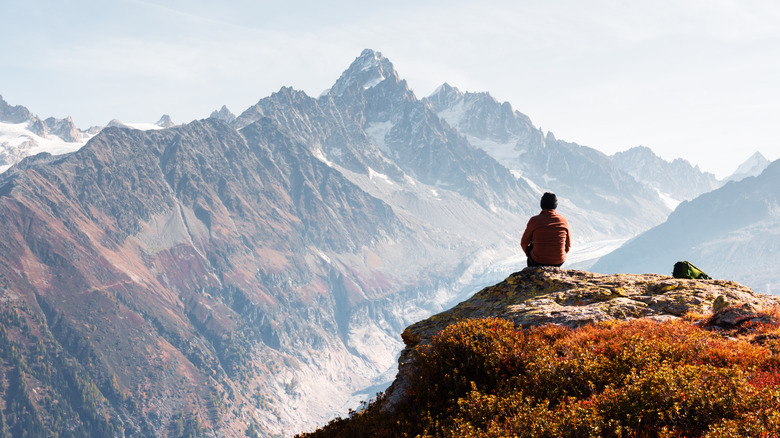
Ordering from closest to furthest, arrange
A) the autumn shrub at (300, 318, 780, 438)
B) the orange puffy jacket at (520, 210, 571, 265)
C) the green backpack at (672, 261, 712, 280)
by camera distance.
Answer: the autumn shrub at (300, 318, 780, 438)
the orange puffy jacket at (520, 210, 571, 265)
the green backpack at (672, 261, 712, 280)

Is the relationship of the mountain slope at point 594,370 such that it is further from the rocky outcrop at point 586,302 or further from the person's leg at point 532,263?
the person's leg at point 532,263

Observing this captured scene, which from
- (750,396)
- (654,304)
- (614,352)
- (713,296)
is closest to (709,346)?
(614,352)

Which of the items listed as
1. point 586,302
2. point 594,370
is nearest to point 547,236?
point 586,302

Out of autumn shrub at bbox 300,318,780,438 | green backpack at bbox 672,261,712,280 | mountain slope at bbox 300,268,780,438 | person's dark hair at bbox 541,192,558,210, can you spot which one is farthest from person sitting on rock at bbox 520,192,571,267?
autumn shrub at bbox 300,318,780,438

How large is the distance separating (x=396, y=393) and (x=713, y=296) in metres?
10.2

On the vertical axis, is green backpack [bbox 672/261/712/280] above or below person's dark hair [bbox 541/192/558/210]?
below

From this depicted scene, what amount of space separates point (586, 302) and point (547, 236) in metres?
3.12

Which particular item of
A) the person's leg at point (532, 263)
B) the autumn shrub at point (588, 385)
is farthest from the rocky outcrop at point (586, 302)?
the autumn shrub at point (588, 385)

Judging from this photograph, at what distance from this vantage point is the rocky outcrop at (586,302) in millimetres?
12453

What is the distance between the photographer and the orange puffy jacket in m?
16.5

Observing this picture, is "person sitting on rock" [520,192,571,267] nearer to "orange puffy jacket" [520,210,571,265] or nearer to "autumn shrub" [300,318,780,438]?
"orange puffy jacket" [520,210,571,265]

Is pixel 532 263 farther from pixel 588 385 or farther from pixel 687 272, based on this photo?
pixel 588 385

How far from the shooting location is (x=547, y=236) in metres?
16.6

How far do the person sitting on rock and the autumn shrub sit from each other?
546 centimetres
